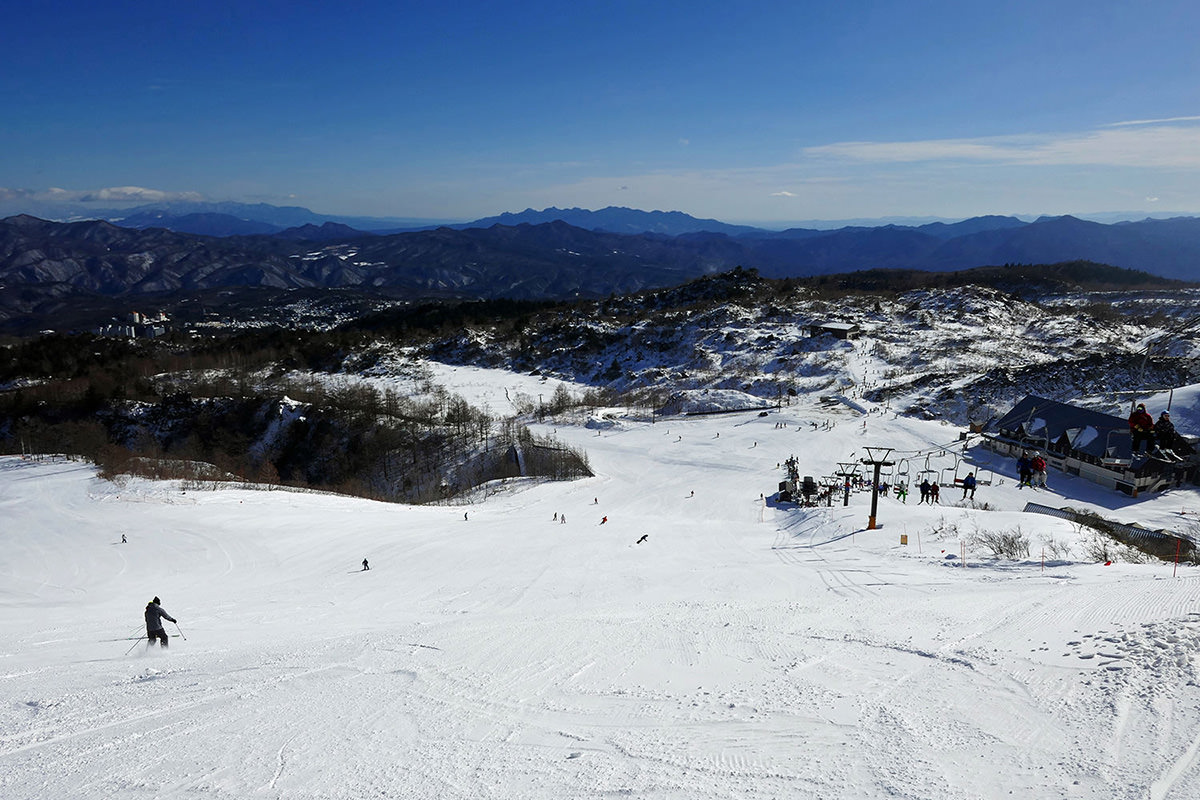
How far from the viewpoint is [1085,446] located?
120 feet

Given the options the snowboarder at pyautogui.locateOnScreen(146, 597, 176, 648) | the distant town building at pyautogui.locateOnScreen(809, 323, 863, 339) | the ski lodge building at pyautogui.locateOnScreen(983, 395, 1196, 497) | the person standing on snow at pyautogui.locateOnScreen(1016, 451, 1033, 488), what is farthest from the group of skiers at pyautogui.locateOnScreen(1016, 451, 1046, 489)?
the distant town building at pyautogui.locateOnScreen(809, 323, 863, 339)

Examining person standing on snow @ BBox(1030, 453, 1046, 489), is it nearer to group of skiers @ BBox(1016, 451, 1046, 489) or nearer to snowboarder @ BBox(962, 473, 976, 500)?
group of skiers @ BBox(1016, 451, 1046, 489)

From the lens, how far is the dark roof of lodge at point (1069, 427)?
3556cm

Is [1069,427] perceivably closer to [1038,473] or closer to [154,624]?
[1038,473]

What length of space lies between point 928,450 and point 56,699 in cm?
4562

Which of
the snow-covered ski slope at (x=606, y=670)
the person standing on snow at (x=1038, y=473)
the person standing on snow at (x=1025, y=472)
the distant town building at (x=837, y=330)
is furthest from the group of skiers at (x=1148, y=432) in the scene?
the distant town building at (x=837, y=330)

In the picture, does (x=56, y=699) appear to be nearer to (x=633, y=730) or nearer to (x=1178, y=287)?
(x=633, y=730)

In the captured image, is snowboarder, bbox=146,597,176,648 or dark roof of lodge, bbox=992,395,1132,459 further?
dark roof of lodge, bbox=992,395,1132,459

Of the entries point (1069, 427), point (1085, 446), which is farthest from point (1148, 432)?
point (1069, 427)

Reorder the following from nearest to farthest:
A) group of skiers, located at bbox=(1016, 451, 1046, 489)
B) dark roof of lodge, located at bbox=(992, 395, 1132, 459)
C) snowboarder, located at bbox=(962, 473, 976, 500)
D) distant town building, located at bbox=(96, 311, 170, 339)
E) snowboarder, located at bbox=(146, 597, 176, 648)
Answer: snowboarder, located at bbox=(146, 597, 176, 648) → snowboarder, located at bbox=(962, 473, 976, 500) → group of skiers, located at bbox=(1016, 451, 1046, 489) → dark roof of lodge, located at bbox=(992, 395, 1132, 459) → distant town building, located at bbox=(96, 311, 170, 339)

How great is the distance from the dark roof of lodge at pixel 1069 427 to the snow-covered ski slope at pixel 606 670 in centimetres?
1444

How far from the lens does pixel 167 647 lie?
46.5ft

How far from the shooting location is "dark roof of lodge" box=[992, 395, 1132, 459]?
3556cm

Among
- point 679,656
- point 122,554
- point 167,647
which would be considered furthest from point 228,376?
point 679,656
